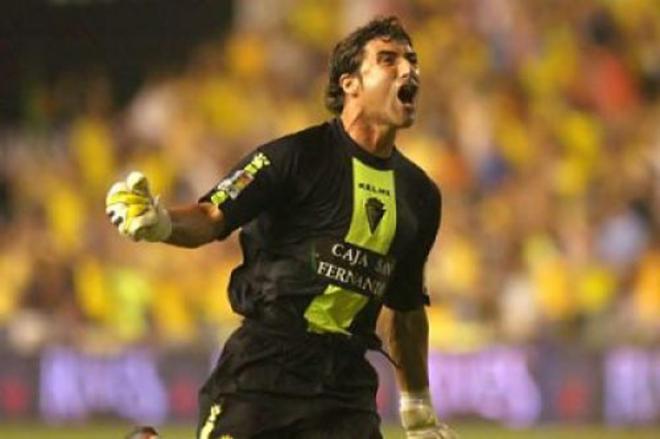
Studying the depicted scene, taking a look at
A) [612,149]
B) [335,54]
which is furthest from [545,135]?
[335,54]

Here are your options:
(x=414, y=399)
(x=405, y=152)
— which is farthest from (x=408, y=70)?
(x=405, y=152)

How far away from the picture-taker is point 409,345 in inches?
279

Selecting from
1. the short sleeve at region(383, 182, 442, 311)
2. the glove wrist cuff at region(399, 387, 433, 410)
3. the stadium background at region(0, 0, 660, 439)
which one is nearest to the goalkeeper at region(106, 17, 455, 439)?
the short sleeve at region(383, 182, 442, 311)

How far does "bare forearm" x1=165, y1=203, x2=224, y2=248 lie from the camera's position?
19.8ft

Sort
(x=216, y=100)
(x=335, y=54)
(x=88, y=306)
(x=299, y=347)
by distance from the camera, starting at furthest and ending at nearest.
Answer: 1. (x=216, y=100)
2. (x=88, y=306)
3. (x=335, y=54)
4. (x=299, y=347)

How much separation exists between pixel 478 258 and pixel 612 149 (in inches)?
59.5

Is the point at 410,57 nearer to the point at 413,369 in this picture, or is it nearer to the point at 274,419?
the point at 413,369

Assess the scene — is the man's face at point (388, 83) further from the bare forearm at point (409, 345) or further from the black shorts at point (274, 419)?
the black shorts at point (274, 419)

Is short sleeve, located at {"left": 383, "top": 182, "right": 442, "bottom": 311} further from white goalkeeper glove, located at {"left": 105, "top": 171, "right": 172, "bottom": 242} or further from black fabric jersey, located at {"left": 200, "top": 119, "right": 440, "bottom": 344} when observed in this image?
white goalkeeper glove, located at {"left": 105, "top": 171, "right": 172, "bottom": 242}

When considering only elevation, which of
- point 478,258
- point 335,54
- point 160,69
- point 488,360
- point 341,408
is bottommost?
point 341,408

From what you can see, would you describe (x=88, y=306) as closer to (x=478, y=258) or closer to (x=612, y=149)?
(x=478, y=258)

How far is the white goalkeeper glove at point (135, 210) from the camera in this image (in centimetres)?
579

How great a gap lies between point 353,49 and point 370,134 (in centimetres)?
33

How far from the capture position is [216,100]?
17812mm
